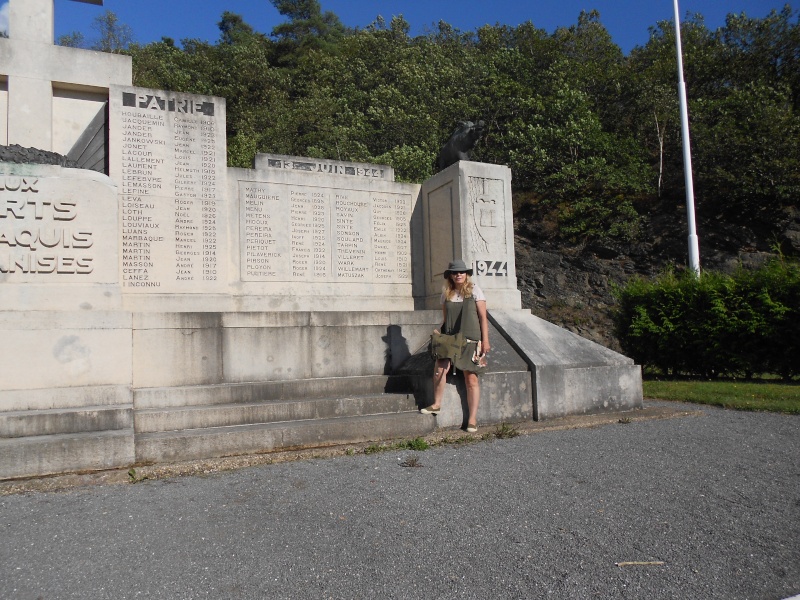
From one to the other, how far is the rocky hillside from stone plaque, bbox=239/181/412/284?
48.0 ft

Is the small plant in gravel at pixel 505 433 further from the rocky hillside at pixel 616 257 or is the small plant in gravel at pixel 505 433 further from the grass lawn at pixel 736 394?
the rocky hillside at pixel 616 257

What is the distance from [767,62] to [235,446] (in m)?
31.5

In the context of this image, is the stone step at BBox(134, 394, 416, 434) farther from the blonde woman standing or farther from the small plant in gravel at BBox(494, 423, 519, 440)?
the small plant in gravel at BBox(494, 423, 519, 440)

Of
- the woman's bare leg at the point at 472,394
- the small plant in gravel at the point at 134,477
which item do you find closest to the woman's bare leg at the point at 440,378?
the woman's bare leg at the point at 472,394

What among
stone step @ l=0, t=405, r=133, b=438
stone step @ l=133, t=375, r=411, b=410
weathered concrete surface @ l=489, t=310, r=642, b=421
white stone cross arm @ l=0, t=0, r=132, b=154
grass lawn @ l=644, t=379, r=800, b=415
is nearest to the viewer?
stone step @ l=0, t=405, r=133, b=438

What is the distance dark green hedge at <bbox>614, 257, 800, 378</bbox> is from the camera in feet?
36.3

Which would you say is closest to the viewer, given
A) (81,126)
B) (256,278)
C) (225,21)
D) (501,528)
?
(501,528)

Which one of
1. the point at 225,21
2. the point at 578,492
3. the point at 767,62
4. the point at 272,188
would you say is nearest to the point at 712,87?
the point at 767,62

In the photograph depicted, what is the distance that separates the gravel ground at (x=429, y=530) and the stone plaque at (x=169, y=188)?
310 cm

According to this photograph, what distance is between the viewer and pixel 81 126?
8.55 meters

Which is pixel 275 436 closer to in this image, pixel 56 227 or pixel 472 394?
pixel 472 394

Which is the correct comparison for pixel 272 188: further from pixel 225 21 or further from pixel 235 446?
pixel 225 21

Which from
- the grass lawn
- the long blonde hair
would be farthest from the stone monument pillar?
the grass lawn

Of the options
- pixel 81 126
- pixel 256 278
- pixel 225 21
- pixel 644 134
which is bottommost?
pixel 256 278
